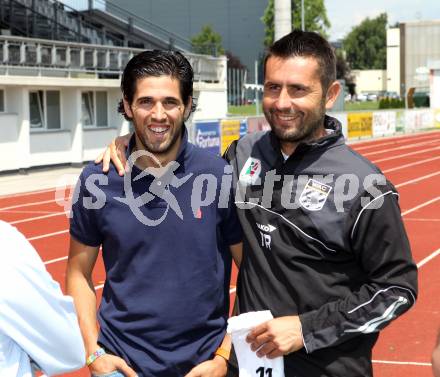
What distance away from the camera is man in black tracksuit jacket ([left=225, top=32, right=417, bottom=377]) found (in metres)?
2.62

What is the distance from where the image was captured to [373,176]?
267 centimetres

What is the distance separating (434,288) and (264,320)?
6.39 metres

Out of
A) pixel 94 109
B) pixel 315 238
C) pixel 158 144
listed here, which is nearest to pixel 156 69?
pixel 158 144

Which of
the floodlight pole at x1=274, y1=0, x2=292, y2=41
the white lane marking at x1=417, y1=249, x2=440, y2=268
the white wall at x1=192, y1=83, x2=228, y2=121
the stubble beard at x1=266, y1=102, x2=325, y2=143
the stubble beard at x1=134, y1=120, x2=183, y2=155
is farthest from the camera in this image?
the white wall at x1=192, y1=83, x2=228, y2=121

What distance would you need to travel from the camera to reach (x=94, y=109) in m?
25.5

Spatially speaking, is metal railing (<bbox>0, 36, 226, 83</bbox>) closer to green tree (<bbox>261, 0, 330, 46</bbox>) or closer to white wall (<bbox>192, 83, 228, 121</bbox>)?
white wall (<bbox>192, 83, 228, 121</bbox>)

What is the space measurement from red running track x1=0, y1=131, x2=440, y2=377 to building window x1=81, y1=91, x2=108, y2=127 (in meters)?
6.60

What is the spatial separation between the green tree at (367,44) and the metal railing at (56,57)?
118 meters

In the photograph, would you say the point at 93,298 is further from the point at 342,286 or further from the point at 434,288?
the point at 434,288

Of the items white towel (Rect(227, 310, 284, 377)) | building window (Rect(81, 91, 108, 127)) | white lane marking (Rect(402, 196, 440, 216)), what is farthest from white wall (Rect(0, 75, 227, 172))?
white towel (Rect(227, 310, 284, 377))

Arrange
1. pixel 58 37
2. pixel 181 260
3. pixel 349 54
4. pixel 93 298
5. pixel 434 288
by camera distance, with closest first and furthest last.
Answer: pixel 181 260
pixel 93 298
pixel 434 288
pixel 58 37
pixel 349 54

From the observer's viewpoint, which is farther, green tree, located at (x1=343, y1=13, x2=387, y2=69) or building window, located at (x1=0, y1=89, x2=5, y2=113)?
green tree, located at (x1=343, y1=13, x2=387, y2=69)

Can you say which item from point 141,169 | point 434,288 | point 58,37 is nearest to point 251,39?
point 58,37

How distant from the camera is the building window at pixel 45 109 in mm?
23422
